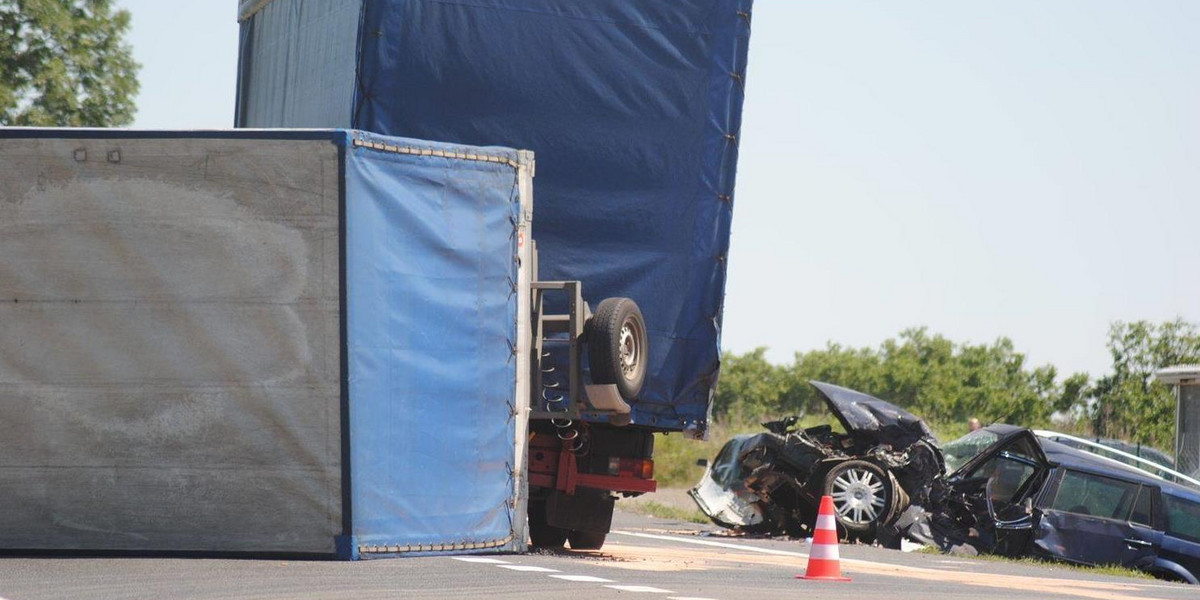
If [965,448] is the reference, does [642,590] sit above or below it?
below

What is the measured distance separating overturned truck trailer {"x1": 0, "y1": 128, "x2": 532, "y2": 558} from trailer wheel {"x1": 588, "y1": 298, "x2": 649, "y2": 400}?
191 centimetres

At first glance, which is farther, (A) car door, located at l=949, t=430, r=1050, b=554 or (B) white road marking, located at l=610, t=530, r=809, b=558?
(A) car door, located at l=949, t=430, r=1050, b=554

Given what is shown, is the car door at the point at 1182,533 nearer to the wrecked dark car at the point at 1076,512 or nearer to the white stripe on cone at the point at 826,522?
the wrecked dark car at the point at 1076,512

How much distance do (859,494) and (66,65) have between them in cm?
2539

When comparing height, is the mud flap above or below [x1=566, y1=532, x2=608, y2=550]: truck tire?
above

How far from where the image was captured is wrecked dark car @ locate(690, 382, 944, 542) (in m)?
20.5

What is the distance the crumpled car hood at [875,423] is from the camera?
68.9 feet

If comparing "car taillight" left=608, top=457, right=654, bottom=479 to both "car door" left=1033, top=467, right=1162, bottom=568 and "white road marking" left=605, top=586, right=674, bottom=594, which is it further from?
"car door" left=1033, top=467, right=1162, bottom=568

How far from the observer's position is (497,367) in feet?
43.4

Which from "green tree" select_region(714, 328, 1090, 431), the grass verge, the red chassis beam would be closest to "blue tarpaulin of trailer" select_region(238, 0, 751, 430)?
the red chassis beam

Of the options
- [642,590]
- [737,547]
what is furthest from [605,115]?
[737,547]

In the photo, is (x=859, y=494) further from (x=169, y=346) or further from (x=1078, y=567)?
(x=169, y=346)

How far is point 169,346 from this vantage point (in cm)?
1220

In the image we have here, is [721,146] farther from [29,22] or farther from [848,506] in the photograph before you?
[29,22]
